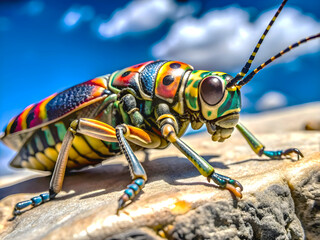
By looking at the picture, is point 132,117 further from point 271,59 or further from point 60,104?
point 271,59

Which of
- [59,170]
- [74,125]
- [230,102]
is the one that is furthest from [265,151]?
[59,170]

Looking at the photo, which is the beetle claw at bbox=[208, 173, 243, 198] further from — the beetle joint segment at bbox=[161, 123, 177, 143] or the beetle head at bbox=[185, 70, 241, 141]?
the beetle head at bbox=[185, 70, 241, 141]

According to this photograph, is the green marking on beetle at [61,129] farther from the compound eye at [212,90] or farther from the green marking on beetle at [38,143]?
the compound eye at [212,90]

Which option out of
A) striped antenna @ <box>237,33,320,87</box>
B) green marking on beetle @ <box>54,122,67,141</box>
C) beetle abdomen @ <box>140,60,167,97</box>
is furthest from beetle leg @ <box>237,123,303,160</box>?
green marking on beetle @ <box>54,122,67,141</box>

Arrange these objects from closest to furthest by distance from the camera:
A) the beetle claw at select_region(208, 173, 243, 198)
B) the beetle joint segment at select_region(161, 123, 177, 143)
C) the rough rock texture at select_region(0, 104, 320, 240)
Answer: the rough rock texture at select_region(0, 104, 320, 240) → the beetle claw at select_region(208, 173, 243, 198) → the beetle joint segment at select_region(161, 123, 177, 143)

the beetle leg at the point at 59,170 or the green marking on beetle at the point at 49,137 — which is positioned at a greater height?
the green marking on beetle at the point at 49,137

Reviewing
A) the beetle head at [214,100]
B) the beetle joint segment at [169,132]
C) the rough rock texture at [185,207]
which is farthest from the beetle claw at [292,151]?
the beetle joint segment at [169,132]
